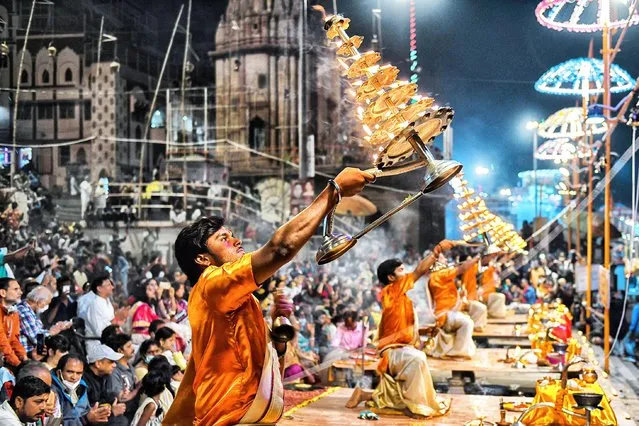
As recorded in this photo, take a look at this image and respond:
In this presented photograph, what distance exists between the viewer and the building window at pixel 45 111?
1010 centimetres

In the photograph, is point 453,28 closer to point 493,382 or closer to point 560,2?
point 560,2

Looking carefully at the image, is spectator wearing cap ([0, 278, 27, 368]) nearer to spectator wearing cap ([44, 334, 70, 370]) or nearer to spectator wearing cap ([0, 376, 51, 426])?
spectator wearing cap ([44, 334, 70, 370])

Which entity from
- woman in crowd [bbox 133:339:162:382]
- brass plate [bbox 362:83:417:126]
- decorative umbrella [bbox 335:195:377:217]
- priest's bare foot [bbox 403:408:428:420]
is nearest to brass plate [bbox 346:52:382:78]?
brass plate [bbox 362:83:417:126]

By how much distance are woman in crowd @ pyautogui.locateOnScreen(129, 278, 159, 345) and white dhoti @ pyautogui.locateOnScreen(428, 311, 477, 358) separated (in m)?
3.75

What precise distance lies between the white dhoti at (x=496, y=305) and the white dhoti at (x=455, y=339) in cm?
473

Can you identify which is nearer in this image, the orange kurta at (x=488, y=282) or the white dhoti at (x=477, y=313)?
the white dhoti at (x=477, y=313)

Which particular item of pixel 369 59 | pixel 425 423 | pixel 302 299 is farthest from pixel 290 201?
pixel 369 59

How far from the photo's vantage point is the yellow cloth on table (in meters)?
6.07

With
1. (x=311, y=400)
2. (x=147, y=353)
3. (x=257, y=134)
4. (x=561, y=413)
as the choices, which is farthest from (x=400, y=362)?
(x=257, y=134)

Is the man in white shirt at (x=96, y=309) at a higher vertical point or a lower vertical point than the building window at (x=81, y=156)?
lower

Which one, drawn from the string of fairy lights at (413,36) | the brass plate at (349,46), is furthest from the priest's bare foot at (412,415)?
the brass plate at (349,46)

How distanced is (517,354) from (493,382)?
0.49 metres

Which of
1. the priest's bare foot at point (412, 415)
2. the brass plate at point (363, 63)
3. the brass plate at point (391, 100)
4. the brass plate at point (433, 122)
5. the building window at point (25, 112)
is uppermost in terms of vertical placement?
the building window at point (25, 112)

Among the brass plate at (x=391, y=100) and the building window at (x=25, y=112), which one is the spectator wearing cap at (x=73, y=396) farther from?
the building window at (x=25, y=112)
